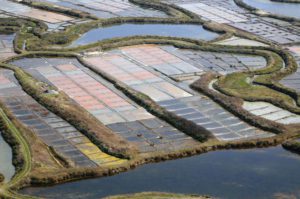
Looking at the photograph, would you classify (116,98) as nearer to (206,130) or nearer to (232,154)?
(206,130)

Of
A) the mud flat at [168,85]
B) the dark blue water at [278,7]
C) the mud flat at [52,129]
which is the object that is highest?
the dark blue water at [278,7]

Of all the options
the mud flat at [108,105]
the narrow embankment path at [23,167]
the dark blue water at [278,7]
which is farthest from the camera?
the dark blue water at [278,7]

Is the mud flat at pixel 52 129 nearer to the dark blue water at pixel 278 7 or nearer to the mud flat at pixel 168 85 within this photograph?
the mud flat at pixel 168 85

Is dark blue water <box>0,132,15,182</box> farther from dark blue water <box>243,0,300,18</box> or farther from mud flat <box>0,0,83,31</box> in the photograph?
dark blue water <box>243,0,300,18</box>

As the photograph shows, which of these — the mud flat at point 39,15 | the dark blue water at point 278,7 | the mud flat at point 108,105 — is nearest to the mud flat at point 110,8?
the mud flat at point 39,15

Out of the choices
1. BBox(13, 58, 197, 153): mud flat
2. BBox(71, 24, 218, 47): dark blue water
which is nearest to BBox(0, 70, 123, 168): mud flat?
BBox(13, 58, 197, 153): mud flat

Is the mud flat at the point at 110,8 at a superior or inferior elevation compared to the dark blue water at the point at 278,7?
inferior
